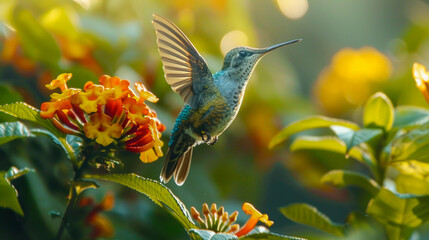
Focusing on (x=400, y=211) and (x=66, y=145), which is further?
(x=400, y=211)

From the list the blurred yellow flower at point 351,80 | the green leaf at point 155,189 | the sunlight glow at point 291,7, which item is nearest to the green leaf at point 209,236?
the green leaf at point 155,189

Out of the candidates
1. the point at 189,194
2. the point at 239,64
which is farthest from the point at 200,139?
the point at 189,194

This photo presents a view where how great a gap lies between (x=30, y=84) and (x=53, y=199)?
1.43 feet

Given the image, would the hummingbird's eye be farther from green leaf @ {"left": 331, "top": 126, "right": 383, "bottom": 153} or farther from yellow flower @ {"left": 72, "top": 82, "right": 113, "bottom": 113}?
yellow flower @ {"left": 72, "top": 82, "right": 113, "bottom": 113}

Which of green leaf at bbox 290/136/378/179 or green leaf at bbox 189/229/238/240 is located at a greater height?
green leaf at bbox 290/136/378/179

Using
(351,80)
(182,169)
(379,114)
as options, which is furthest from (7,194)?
(351,80)

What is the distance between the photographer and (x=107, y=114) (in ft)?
3.05

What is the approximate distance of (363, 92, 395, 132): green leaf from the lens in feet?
3.79

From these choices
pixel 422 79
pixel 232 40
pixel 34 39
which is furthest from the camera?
pixel 232 40

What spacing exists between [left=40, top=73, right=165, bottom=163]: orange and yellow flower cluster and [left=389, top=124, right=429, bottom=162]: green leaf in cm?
50

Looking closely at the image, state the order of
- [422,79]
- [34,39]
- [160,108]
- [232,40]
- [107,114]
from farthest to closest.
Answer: [232,40]
[160,108]
[34,39]
[422,79]
[107,114]

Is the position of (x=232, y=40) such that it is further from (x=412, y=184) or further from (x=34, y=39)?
(x=412, y=184)

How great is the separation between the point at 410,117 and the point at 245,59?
373mm

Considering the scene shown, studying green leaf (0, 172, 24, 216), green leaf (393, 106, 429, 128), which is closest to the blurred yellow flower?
green leaf (393, 106, 429, 128)
